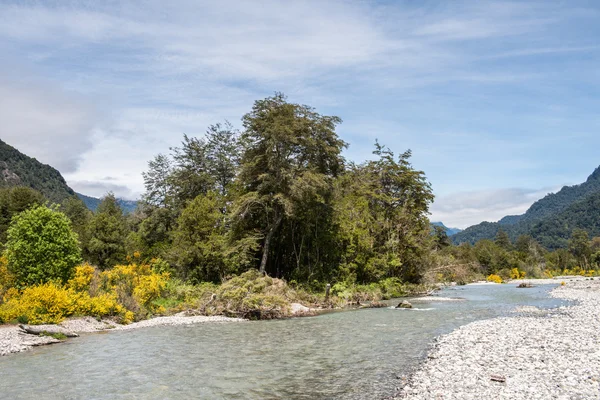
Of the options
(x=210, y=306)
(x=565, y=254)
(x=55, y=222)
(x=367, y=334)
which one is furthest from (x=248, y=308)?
(x=565, y=254)

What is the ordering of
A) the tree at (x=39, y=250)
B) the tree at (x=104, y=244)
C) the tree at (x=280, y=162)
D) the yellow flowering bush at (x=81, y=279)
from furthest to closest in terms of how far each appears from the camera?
the tree at (x=104, y=244) → the tree at (x=280, y=162) → the yellow flowering bush at (x=81, y=279) → the tree at (x=39, y=250)

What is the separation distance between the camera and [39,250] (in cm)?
2375

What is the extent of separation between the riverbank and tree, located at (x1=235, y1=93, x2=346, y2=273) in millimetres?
19805

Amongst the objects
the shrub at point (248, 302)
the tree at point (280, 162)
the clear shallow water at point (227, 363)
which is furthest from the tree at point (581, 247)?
the clear shallow water at point (227, 363)

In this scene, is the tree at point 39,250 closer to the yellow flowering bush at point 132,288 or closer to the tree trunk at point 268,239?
the yellow flowering bush at point 132,288

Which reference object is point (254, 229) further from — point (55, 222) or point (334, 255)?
point (55, 222)

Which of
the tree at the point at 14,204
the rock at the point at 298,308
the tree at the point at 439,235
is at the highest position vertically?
the tree at the point at 14,204

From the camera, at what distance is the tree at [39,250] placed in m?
23.5

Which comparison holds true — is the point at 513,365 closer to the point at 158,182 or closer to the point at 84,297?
the point at 84,297

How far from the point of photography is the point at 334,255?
39.1m

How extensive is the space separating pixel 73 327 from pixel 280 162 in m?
19.6

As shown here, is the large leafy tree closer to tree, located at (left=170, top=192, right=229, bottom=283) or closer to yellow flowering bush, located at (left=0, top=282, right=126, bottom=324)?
tree, located at (left=170, top=192, right=229, bottom=283)

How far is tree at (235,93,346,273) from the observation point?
3344cm

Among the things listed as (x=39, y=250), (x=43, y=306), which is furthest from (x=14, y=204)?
(x=43, y=306)
